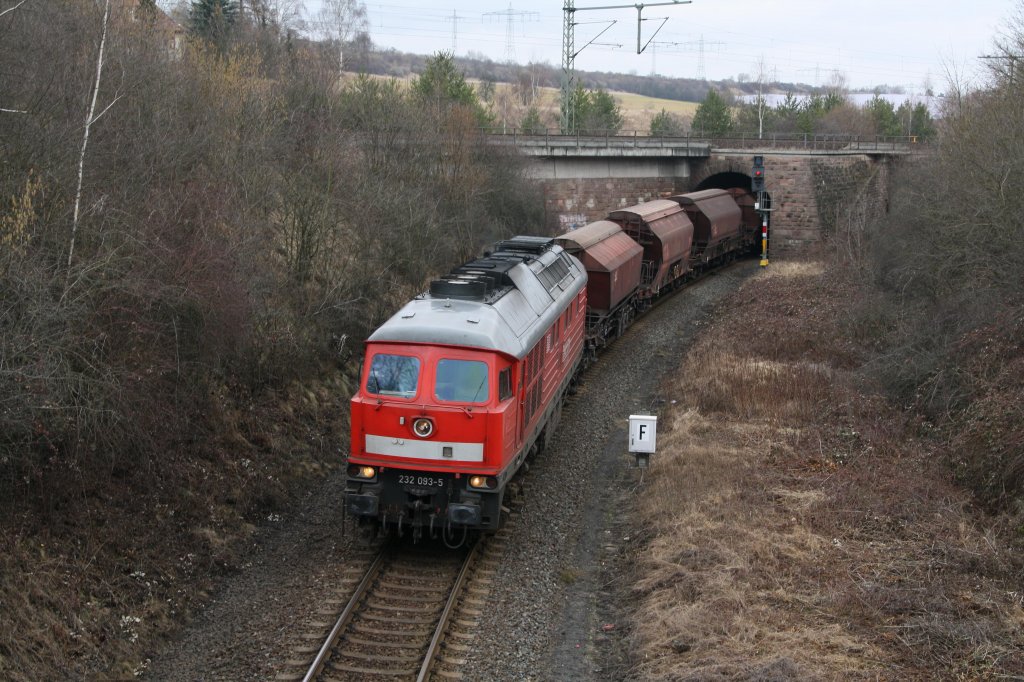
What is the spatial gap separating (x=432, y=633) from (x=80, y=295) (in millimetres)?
5254

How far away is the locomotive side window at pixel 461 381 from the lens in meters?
11.5

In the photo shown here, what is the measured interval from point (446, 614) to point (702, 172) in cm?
4308

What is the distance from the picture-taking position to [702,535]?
1187 centimetres

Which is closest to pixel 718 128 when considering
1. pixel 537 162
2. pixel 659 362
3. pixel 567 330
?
pixel 537 162

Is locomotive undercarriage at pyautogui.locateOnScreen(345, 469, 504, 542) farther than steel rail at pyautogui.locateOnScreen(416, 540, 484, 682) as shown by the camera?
Yes

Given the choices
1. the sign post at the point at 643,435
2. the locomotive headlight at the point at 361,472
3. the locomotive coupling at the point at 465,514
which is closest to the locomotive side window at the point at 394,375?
the locomotive headlight at the point at 361,472

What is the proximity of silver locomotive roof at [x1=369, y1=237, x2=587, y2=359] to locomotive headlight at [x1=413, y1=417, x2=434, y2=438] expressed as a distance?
984 millimetres

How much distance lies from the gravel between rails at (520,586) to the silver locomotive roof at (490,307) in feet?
8.44

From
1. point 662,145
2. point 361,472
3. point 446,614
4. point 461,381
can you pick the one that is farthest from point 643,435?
point 662,145

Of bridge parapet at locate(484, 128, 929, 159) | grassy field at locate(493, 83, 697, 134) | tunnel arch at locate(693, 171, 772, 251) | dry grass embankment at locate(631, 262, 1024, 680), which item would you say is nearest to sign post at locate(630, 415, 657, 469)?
dry grass embankment at locate(631, 262, 1024, 680)

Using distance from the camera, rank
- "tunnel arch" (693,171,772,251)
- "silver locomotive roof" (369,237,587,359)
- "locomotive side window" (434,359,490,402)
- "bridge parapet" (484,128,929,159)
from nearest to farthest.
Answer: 1. "locomotive side window" (434,359,490,402)
2. "silver locomotive roof" (369,237,587,359)
3. "bridge parapet" (484,128,929,159)
4. "tunnel arch" (693,171,772,251)

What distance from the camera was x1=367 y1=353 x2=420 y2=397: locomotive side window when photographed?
454 inches

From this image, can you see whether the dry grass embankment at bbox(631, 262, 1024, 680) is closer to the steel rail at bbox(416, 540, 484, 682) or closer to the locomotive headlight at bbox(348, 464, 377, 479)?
the steel rail at bbox(416, 540, 484, 682)

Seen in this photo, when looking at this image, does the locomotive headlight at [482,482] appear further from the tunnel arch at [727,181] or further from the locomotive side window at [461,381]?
the tunnel arch at [727,181]
